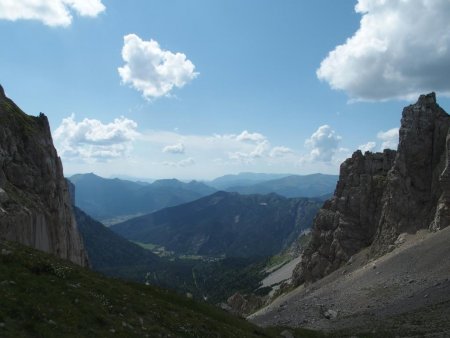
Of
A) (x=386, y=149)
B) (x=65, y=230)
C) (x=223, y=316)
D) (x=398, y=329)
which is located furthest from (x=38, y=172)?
(x=386, y=149)

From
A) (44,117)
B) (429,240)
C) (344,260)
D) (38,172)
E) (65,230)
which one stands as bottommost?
(344,260)

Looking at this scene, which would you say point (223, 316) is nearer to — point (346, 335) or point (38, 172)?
point (346, 335)

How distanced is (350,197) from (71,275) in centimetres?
11745

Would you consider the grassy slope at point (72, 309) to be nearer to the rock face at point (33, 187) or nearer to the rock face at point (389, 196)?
the rock face at point (33, 187)

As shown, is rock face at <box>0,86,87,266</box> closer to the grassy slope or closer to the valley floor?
the grassy slope

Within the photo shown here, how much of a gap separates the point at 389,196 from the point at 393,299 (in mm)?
50561

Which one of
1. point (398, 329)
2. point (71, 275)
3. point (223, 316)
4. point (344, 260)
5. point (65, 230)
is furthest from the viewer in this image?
point (344, 260)

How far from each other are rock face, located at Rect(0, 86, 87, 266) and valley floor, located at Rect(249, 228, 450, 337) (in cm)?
4142

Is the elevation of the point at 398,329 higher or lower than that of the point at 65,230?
lower

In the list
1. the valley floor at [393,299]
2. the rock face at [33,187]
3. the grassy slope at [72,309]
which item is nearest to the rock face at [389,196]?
the valley floor at [393,299]

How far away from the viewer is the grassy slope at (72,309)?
2219 centimetres

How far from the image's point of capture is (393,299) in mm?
76125

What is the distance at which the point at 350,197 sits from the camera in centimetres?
13775

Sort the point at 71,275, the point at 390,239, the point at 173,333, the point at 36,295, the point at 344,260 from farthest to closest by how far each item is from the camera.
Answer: the point at 344,260 < the point at 390,239 < the point at 71,275 < the point at 173,333 < the point at 36,295
